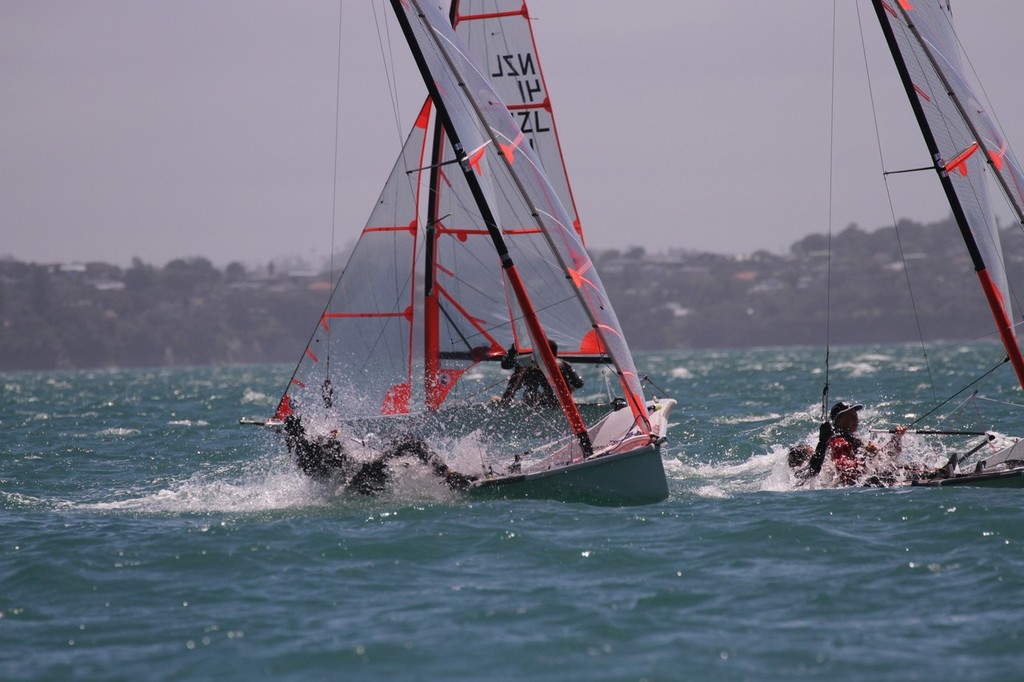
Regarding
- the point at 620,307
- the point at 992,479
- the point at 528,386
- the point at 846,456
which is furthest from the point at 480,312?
the point at 620,307

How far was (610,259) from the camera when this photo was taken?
14638cm

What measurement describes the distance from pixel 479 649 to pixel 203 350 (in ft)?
369

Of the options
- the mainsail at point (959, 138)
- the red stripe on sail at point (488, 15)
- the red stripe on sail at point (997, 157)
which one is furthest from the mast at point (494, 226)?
the red stripe on sail at point (488, 15)

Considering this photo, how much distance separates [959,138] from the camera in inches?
527

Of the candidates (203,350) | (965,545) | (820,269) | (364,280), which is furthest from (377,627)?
(820,269)

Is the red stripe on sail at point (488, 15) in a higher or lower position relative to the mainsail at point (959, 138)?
higher

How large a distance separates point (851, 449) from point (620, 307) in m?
108

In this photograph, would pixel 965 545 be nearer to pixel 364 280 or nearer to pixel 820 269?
pixel 364 280

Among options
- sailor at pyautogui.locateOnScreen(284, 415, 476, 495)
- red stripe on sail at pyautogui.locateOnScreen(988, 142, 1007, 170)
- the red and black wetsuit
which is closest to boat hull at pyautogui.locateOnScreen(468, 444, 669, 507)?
sailor at pyautogui.locateOnScreen(284, 415, 476, 495)

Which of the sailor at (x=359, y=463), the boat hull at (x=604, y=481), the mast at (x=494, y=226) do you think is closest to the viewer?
the boat hull at (x=604, y=481)

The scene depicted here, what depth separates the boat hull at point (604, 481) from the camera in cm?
1206

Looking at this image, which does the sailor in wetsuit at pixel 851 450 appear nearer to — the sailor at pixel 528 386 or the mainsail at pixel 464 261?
the mainsail at pixel 464 261

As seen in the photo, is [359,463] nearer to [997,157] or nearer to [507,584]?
[507,584]

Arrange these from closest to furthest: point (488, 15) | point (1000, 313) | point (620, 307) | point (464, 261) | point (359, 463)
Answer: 1. point (359, 463)
2. point (1000, 313)
3. point (464, 261)
4. point (488, 15)
5. point (620, 307)
